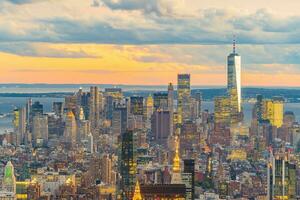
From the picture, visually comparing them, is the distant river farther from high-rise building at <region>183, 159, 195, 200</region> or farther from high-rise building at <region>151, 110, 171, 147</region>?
high-rise building at <region>183, 159, 195, 200</region>

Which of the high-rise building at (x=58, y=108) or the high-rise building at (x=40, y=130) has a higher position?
the high-rise building at (x=58, y=108)

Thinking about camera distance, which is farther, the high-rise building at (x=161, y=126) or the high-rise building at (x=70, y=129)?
the high-rise building at (x=70, y=129)

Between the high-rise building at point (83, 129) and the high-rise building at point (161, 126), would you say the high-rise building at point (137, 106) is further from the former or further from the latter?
the high-rise building at point (83, 129)

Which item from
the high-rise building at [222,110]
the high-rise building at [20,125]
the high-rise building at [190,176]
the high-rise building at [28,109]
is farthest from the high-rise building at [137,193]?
the high-rise building at [222,110]

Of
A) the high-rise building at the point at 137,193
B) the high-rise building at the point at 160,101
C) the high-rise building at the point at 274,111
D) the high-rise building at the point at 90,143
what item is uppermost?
the high-rise building at the point at 160,101

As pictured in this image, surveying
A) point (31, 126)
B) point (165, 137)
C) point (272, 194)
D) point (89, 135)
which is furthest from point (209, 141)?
point (272, 194)

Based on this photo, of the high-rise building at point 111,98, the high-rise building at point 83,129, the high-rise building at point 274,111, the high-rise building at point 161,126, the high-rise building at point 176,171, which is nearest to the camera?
the high-rise building at point 176,171

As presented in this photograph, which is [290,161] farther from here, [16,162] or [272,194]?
[16,162]

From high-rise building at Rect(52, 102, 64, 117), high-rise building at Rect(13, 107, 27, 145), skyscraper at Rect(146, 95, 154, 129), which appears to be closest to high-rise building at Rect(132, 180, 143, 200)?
high-rise building at Rect(13, 107, 27, 145)
